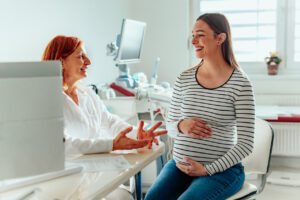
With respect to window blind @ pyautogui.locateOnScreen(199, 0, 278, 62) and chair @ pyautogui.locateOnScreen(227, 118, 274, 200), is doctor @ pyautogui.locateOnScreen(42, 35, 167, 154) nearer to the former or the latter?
chair @ pyautogui.locateOnScreen(227, 118, 274, 200)

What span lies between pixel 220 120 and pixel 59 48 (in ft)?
2.37

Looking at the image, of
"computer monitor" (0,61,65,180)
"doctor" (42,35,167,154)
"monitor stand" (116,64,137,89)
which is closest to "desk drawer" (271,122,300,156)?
"monitor stand" (116,64,137,89)

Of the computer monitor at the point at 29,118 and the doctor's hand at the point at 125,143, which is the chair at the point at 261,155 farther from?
the computer monitor at the point at 29,118

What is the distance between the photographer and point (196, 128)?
5.77 feet

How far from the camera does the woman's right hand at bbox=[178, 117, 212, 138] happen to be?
1.76 metres

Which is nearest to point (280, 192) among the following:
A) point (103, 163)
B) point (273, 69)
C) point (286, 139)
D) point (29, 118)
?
point (286, 139)

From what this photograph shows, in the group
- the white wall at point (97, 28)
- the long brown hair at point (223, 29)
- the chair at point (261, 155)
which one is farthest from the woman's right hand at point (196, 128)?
the white wall at point (97, 28)

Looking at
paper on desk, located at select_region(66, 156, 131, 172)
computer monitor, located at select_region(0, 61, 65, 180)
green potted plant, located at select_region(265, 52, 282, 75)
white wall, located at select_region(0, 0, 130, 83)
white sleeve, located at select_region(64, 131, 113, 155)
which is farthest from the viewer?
green potted plant, located at select_region(265, 52, 282, 75)

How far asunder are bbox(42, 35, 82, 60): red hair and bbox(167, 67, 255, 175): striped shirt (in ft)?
1.64

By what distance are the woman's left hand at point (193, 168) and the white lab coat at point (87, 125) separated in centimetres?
28

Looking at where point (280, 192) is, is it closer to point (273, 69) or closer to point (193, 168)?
point (273, 69)

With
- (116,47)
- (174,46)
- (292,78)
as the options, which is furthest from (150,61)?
(292,78)

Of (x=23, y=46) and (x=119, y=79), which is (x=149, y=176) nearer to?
(x=119, y=79)

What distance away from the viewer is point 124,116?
2.82 meters
